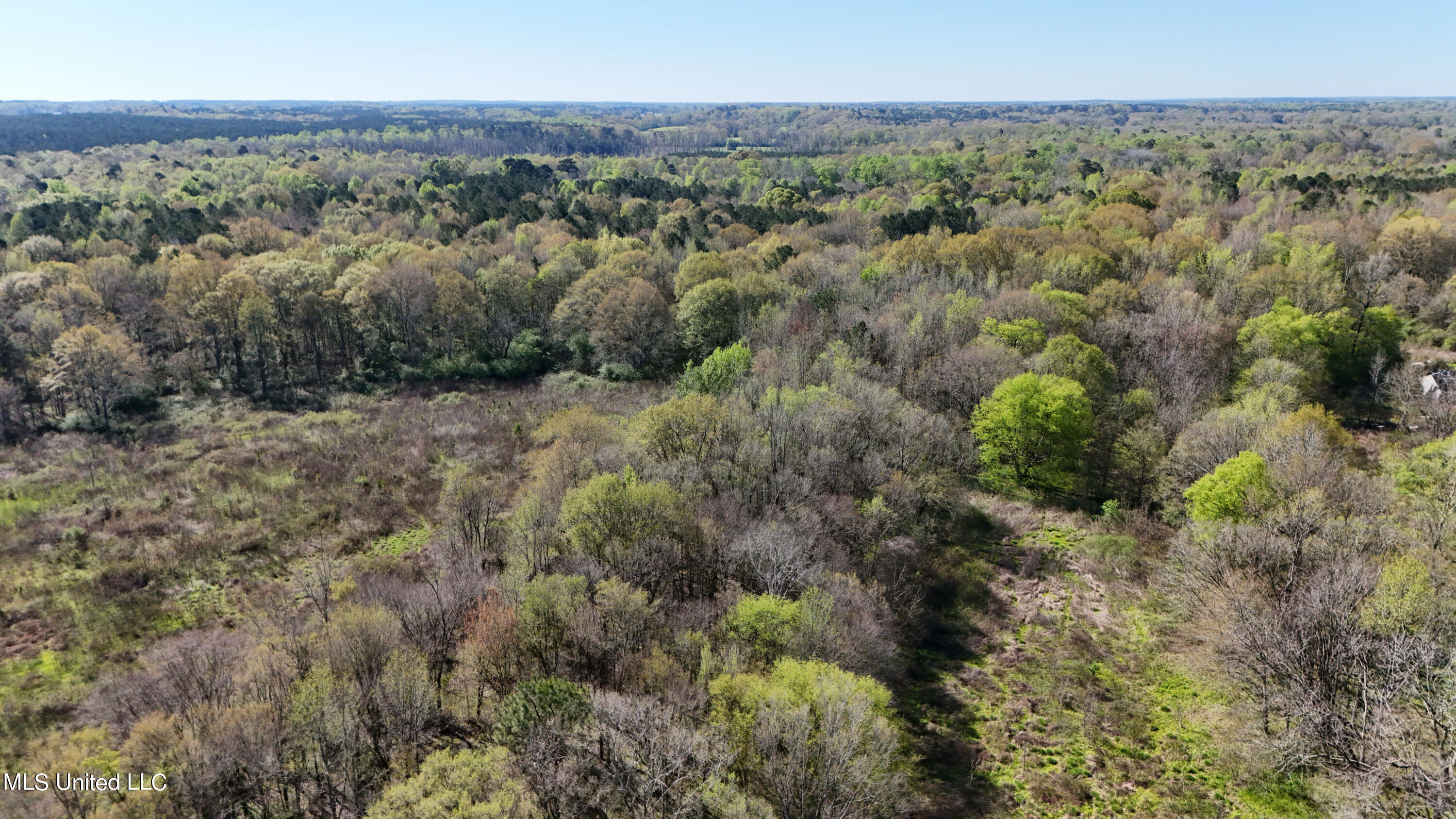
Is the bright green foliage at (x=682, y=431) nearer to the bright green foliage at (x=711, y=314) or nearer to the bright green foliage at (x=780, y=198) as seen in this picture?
the bright green foliage at (x=711, y=314)

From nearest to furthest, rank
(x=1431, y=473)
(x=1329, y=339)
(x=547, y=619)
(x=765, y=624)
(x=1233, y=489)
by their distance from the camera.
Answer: (x=547, y=619)
(x=765, y=624)
(x=1233, y=489)
(x=1431, y=473)
(x=1329, y=339)

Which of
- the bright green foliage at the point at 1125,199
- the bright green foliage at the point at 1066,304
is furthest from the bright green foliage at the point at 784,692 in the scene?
the bright green foliage at the point at 1125,199

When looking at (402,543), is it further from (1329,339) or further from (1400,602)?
(1329,339)

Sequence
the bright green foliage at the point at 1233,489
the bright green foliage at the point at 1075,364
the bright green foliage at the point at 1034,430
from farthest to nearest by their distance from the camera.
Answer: the bright green foliage at the point at 1075,364, the bright green foliage at the point at 1034,430, the bright green foliage at the point at 1233,489

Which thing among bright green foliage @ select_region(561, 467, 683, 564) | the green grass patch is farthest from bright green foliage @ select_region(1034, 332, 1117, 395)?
the green grass patch

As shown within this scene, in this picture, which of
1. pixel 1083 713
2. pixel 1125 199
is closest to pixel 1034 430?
pixel 1083 713

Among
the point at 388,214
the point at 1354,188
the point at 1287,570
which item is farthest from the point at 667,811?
the point at 1354,188

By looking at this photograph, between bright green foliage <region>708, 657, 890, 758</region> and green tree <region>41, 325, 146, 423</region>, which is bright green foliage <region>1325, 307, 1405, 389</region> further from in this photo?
green tree <region>41, 325, 146, 423</region>
